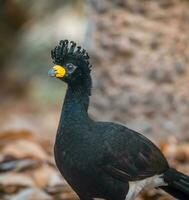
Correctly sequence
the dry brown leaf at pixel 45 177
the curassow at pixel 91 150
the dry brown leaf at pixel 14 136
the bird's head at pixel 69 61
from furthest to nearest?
the dry brown leaf at pixel 14 136 → the dry brown leaf at pixel 45 177 → the bird's head at pixel 69 61 → the curassow at pixel 91 150

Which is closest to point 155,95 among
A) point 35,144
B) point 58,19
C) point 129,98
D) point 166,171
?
point 129,98

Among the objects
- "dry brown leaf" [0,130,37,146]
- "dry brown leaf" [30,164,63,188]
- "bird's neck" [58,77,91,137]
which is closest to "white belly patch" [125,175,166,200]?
"bird's neck" [58,77,91,137]

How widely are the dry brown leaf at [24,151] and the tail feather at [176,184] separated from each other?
148cm

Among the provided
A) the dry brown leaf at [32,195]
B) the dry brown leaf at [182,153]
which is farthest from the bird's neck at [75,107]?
the dry brown leaf at [182,153]

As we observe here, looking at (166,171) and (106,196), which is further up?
(166,171)

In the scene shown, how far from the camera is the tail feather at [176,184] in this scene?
4.97m

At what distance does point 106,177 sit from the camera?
449cm

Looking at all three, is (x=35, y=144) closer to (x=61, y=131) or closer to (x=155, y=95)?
(x=155, y=95)

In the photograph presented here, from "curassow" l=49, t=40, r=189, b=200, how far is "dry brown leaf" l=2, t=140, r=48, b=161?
1589mm

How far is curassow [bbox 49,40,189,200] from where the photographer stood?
175 inches

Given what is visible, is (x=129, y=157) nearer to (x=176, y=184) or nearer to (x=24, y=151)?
(x=176, y=184)

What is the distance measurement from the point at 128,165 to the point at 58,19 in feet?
24.3

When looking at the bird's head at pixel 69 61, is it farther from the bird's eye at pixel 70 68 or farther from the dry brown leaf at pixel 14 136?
the dry brown leaf at pixel 14 136

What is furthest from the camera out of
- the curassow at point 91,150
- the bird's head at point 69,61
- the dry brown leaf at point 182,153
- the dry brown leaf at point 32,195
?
the dry brown leaf at point 182,153
